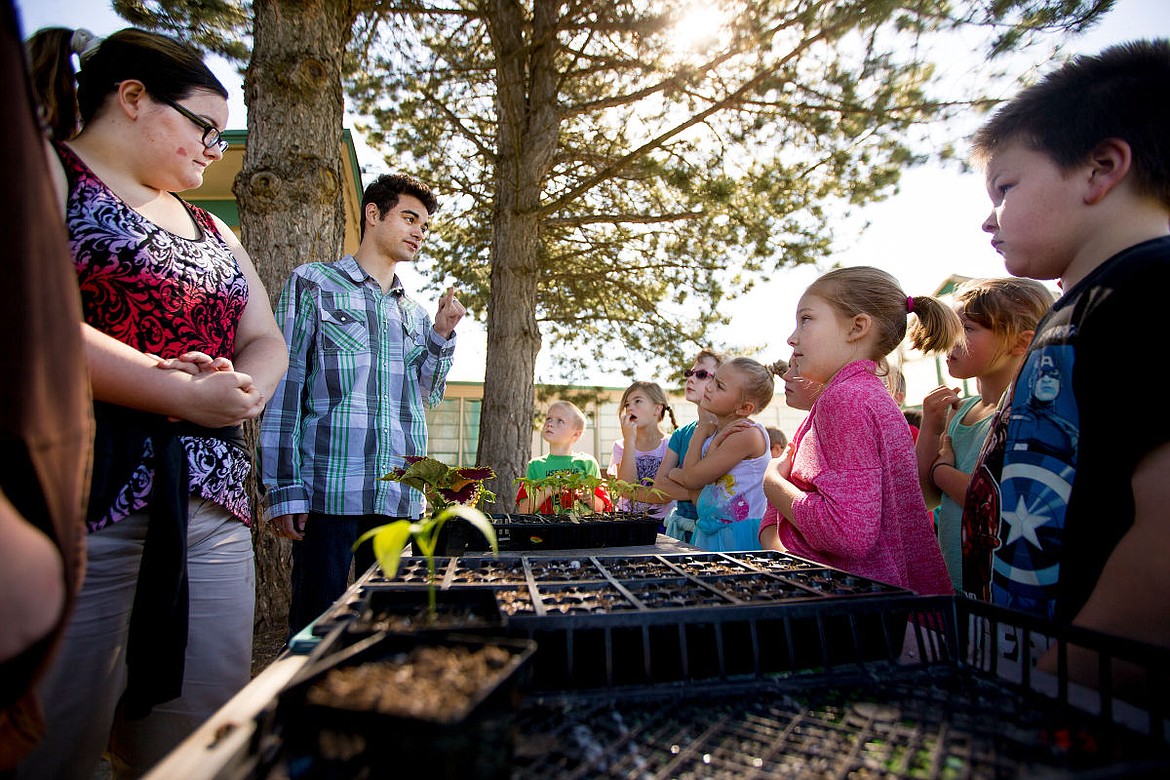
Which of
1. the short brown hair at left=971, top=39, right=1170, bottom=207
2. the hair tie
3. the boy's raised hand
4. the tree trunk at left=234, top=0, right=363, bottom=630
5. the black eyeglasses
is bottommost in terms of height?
the boy's raised hand

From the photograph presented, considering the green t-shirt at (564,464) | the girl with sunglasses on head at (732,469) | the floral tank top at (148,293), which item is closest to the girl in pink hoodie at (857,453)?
the girl with sunglasses on head at (732,469)

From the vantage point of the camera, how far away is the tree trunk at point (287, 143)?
122 inches

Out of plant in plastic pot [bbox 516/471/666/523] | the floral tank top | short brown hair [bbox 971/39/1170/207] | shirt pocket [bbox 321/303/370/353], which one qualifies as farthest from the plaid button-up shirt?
short brown hair [bbox 971/39/1170/207]

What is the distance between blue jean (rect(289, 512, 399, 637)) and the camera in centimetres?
203

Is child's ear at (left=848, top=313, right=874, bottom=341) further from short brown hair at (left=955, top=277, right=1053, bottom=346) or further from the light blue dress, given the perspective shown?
the light blue dress

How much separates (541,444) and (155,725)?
48.0 ft

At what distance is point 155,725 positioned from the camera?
4.29 ft

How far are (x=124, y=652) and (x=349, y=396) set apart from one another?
45.1 inches

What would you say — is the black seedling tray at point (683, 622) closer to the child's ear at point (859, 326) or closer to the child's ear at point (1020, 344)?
the child's ear at point (859, 326)

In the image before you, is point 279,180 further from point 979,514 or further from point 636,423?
point 979,514

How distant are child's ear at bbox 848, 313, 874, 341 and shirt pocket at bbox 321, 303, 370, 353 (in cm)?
179

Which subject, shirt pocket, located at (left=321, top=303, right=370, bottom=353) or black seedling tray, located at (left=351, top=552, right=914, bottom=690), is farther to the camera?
shirt pocket, located at (left=321, top=303, right=370, bottom=353)

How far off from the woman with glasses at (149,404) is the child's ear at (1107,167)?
68.8 inches

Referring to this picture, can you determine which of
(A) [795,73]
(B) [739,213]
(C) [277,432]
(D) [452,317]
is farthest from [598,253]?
(C) [277,432]
